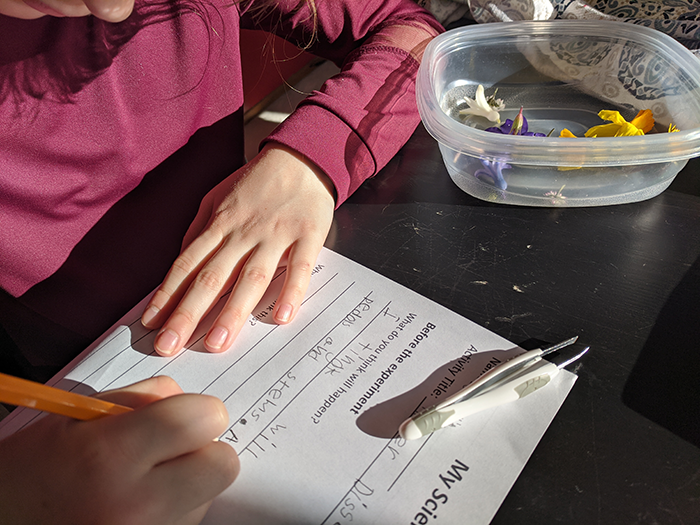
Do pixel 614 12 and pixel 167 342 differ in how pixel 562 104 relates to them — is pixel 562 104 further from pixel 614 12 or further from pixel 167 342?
pixel 167 342

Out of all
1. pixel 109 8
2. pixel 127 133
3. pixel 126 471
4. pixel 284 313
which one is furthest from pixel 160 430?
pixel 127 133

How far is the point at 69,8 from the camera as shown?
39 centimetres

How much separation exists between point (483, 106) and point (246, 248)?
0.32 meters

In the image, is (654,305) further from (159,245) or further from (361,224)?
(159,245)

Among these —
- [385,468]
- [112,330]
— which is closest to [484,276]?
[385,468]

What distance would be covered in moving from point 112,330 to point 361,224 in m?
0.25

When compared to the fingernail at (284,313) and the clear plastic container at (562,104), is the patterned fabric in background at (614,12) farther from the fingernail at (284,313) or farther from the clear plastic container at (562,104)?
the fingernail at (284,313)

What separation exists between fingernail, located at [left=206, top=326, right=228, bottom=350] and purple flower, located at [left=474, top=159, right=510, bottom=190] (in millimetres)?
295

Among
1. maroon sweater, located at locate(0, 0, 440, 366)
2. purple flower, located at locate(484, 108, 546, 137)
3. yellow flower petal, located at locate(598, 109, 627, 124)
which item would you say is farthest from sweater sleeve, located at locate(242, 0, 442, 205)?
yellow flower petal, located at locate(598, 109, 627, 124)

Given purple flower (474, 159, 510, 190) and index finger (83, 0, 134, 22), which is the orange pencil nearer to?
index finger (83, 0, 134, 22)

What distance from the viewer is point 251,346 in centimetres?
37

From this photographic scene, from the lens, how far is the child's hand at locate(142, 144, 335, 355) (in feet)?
1.25

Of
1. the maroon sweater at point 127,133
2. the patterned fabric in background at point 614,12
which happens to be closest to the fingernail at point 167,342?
the maroon sweater at point 127,133

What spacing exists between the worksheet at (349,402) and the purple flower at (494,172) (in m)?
0.16
